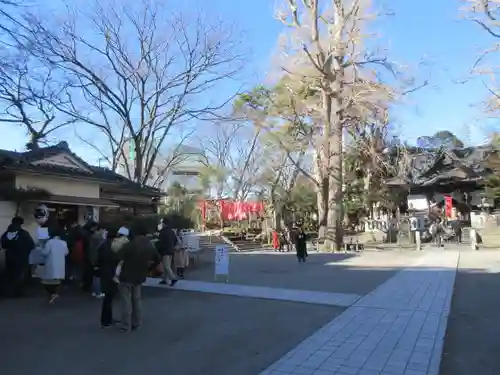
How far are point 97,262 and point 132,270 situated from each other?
8.57ft

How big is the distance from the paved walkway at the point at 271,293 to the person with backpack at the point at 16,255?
128 inches

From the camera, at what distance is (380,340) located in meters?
6.75

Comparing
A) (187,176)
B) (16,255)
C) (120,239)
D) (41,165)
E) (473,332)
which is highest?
(187,176)

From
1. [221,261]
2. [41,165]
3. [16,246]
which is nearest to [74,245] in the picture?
[16,246]

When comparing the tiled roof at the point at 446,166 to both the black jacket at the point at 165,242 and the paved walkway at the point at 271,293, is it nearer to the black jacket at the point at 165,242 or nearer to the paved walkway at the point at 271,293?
the paved walkway at the point at 271,293

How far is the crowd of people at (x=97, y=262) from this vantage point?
7.34 metres

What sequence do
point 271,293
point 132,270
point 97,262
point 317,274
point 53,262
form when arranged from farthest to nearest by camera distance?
point 317,274 → point 271,293 → point 97,262 → point 53,262 → point 132,270

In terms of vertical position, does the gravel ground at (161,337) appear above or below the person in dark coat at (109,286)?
below

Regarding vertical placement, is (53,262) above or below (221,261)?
above

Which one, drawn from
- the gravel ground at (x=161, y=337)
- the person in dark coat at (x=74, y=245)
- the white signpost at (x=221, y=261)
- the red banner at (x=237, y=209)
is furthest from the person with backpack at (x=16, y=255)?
the red banner at (x=237, y=209)

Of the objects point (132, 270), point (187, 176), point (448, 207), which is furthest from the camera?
point (187, 176)

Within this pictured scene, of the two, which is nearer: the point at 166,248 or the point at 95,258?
the point at 95,258

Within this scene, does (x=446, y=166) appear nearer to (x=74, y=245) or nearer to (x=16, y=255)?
(x=74, y=245)

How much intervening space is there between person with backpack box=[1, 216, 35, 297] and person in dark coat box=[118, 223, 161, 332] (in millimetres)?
4050
